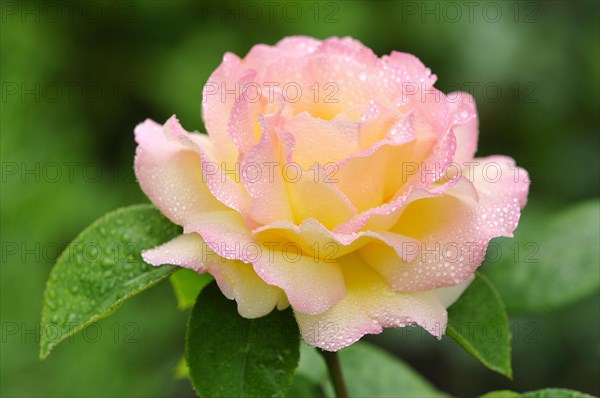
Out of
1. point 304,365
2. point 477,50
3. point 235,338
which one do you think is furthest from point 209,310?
point 477,50

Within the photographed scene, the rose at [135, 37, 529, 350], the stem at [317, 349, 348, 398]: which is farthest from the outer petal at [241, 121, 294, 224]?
the stem at [317, 349, 348, 398]

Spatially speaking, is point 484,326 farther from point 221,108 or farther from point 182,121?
point 182,121

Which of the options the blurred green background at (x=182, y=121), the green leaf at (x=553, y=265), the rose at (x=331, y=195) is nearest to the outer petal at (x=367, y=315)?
the rose at (x=331, y=195)

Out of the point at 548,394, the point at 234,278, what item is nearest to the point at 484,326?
the point at 548,394

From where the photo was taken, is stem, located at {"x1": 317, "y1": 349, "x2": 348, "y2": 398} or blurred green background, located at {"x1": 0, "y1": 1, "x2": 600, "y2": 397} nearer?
stem, located at {"x1": 317, "y1": 349, "x2": 348, "y2": 398}

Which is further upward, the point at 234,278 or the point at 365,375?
the point at 234,278

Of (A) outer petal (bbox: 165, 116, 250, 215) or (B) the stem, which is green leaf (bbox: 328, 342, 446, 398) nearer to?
(B) the stem
